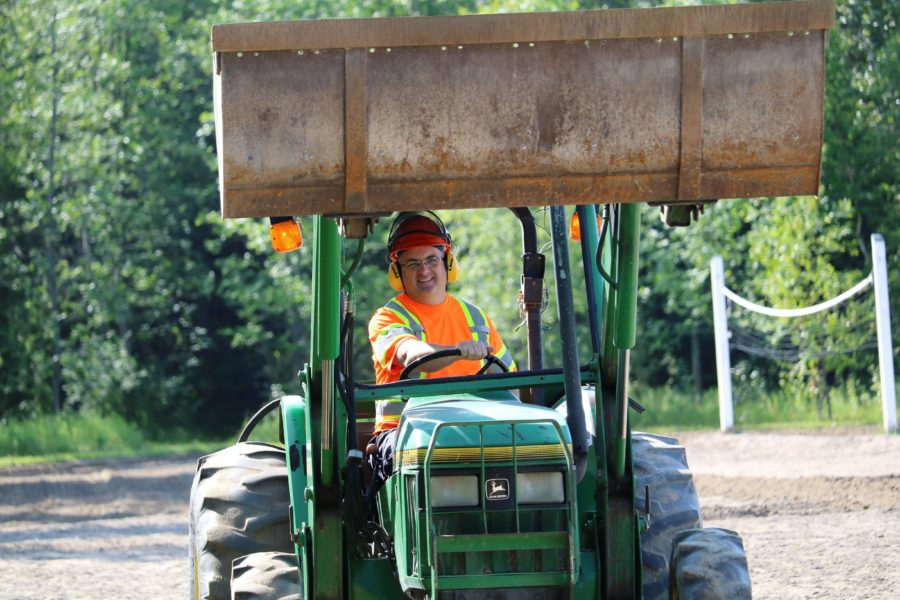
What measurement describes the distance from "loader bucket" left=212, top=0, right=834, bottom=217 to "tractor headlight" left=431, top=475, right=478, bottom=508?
1.00 m

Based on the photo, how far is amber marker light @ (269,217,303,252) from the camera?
479 centimetres

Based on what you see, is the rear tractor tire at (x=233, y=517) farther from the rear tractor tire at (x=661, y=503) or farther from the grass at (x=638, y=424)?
the grass at (x=638, y=424)

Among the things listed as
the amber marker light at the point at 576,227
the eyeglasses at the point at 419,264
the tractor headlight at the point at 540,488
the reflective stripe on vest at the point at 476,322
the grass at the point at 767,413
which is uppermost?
the amber marker light at the point at 576,227

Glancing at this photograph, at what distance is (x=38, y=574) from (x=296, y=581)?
5134mm

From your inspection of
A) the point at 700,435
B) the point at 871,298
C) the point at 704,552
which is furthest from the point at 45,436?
the point at 704,552

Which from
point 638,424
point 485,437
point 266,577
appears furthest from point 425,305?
point 638,424

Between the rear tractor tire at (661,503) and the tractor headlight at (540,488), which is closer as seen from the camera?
the tractor headlight at (540,488)

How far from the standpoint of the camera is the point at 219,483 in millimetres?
6008

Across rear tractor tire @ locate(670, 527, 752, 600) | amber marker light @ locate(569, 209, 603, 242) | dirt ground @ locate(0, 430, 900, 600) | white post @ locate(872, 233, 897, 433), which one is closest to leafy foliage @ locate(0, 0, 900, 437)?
white post @ locate(872, 233, 897, 433)

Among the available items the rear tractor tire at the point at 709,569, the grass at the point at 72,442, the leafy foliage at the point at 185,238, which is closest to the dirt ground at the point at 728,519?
the rear tractor tire at the point at 709,569

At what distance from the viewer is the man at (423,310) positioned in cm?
615

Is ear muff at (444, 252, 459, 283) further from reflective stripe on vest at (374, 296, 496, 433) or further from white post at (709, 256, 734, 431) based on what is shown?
white post at (709, 256, 734, 431)

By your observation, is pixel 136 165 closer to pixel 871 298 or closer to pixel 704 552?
pixel 871 298

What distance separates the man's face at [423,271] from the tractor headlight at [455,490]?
1598 millimetres
